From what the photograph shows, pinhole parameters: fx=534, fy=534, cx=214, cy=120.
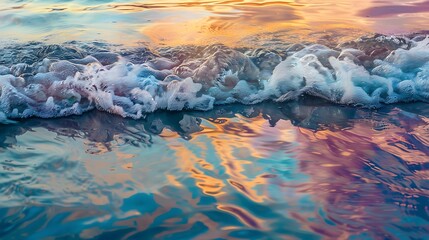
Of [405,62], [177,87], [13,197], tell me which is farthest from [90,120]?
[405,62]

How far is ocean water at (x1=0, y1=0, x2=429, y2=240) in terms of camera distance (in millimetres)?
2092

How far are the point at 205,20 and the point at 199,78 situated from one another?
1.94 m

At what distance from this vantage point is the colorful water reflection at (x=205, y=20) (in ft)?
16.0

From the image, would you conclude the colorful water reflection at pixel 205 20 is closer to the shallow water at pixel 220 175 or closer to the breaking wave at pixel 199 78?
the breaking wave at pixel 199 78

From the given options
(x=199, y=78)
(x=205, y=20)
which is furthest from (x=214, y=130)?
(x=205, y=20)

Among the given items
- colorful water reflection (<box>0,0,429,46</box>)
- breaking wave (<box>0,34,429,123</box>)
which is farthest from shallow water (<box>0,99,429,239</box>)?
colorful water reflection (<box>0,0,429,46</box>)

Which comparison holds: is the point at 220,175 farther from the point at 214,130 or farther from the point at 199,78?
the point at 199,78

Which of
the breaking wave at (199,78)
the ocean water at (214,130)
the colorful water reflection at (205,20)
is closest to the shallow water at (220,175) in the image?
the ocean water at (214,130)

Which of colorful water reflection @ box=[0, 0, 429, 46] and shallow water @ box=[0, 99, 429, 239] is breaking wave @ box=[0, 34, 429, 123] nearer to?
shallow water @ box=[0, 99, 429, 239]

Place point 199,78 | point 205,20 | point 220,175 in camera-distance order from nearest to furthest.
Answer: point 220,175
point 199,78
point 205,20

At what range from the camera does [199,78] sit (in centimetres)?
370

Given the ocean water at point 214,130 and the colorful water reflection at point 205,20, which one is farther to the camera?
the colorful water reflection at point 205,20

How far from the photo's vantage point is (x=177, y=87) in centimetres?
345

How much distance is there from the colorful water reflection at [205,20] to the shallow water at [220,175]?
68.1 inches
